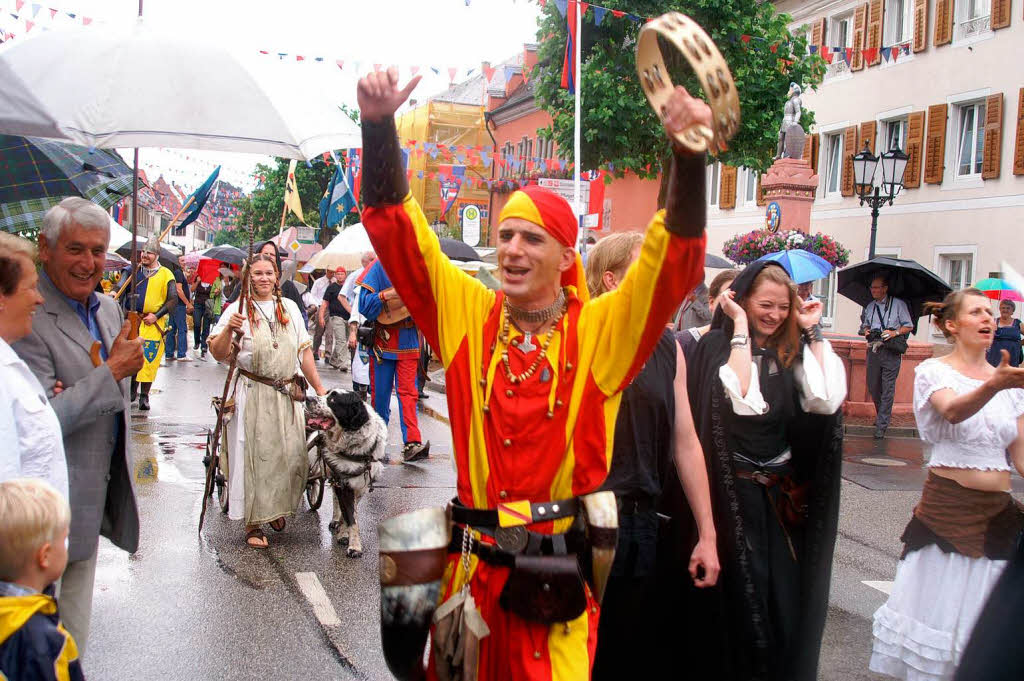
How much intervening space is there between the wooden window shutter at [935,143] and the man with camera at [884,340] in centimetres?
1115

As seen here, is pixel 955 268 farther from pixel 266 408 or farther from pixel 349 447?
pixel 266 408

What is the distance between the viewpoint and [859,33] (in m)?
26.0

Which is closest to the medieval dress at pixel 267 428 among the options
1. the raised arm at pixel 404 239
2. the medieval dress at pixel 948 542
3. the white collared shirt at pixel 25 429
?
the white collared shirt at pixel 25 429

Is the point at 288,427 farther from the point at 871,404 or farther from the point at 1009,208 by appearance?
the point at 1009,208

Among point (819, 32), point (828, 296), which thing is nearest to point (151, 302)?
point (828, 296)

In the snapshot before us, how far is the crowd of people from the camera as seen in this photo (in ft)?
8.69

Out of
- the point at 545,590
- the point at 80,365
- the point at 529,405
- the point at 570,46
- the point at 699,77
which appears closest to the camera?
the point at 699,77

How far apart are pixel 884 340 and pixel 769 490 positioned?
33.0 ft

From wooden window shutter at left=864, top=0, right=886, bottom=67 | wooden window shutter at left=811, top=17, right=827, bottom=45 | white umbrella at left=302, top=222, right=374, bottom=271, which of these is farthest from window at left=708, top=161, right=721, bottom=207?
white umbrella at left=302, top=222, right=374, bottom=271

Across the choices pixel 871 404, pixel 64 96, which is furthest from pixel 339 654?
pixel 871 404

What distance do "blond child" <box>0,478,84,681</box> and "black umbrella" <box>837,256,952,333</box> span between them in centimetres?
1202

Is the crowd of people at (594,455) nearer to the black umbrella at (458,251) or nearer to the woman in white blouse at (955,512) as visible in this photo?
the woman in white blouse at (955,512)

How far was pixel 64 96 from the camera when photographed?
4266 millimetres

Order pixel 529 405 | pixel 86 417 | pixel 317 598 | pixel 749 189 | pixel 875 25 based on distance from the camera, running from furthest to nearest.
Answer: pixel 749 189
pixel 875 25
pixel 317 598
pixel 86 417
pixel 529 405
